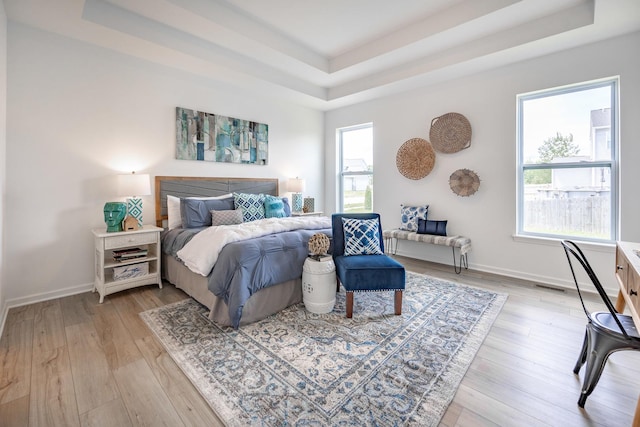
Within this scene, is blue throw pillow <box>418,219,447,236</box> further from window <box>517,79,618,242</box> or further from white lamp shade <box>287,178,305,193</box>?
white lamp shade <box>287,178,305,193</box>

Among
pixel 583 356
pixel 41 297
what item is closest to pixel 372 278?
pixel 583 356

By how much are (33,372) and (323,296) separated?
6.48ft

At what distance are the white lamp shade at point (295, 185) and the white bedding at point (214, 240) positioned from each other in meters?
1.80

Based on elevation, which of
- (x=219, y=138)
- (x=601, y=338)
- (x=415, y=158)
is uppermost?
(x=219, y=138)

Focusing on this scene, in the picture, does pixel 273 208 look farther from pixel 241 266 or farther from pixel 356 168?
pixel 356 168

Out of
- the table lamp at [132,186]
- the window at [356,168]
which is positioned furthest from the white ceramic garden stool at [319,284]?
the window at [356,168]

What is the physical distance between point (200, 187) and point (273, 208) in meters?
1.06

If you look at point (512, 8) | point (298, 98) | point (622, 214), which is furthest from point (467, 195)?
point (298, 98)

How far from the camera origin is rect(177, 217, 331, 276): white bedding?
94.7 inches

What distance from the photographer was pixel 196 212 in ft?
11.2

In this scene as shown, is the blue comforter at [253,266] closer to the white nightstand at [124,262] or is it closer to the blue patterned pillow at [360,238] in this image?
the blue patterned pillow at [360,238]

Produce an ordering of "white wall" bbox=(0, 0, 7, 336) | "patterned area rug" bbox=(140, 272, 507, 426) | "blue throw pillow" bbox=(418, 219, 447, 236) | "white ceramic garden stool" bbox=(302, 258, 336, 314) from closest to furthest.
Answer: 1. "patterned area rug" bbox=(140, 272, 507, 426)
2. "white wall" bbox=(0, 0, 7, 336)
3. "white ceramic garden stool" bbox=(302, 258, 336, 314)
4. "blue throw pillow" bbox=(418, 219, 447, 236)

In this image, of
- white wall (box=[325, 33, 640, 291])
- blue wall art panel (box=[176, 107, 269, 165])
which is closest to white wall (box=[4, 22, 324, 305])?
blue wall art panel (box=[176, 107, 269, 165])

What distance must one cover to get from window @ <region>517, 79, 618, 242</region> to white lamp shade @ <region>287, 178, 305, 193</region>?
10.2 feet
